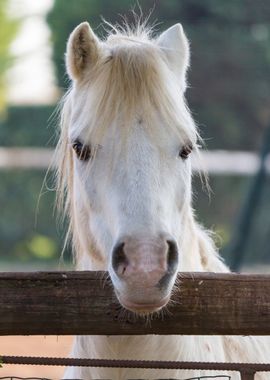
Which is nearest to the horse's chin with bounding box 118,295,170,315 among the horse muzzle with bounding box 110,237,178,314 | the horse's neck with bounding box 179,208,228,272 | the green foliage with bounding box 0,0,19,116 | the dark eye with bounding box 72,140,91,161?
the horse muzzle with bounding box 110,237,178,314

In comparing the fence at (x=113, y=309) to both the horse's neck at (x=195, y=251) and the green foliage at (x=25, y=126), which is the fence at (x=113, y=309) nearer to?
the horse's neck at (x=195, y=251)

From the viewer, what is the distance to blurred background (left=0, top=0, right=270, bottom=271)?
734 inches

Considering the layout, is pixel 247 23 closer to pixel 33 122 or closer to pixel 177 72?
pixel 33 122

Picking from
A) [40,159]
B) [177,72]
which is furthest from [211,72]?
[177,72]

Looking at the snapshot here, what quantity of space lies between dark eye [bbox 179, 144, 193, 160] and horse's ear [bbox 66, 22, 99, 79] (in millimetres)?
551

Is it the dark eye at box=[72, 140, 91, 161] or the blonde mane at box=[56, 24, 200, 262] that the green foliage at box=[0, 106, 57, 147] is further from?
the dark eye at box=[72, 140, 91, 161]

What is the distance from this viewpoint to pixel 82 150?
10.6 feet

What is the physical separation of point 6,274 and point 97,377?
0.66 m

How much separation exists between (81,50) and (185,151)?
640 millimetres

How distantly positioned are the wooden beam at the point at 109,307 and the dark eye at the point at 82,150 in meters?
0.55

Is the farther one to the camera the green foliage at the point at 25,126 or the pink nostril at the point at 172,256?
the green foliage at the point at 25,126

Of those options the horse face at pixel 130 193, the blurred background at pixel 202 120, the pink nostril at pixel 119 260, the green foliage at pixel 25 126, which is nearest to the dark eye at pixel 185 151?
the horse face at pixel 130 193

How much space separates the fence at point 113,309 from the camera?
272cm

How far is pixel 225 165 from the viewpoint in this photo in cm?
2042
